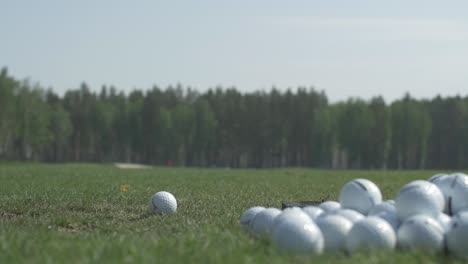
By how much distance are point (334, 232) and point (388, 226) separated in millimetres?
690

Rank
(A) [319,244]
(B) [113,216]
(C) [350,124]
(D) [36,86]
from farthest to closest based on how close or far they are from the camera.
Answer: (C) [350,124]
(D) [36,86]
(B) [113,216]
(A) [319,244]

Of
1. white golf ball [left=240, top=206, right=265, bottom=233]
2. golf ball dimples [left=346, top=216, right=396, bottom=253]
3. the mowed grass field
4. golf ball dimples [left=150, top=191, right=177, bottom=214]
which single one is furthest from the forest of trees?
golf ball dimples [left=346, top=216, right=396, bottom=253]

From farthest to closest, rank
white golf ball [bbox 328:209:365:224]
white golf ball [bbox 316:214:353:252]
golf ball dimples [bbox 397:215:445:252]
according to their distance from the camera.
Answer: white golf ball [bbox 328:209:365:224] → white golf ball [bbox 316:214:353:252] → golf ball dimples [bbox 397:215:445:252]

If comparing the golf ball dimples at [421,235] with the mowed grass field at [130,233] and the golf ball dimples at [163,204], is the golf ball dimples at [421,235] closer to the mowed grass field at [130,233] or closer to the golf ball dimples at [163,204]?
the mowed grass field at [130,233]

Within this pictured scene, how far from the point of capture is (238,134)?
11225cm

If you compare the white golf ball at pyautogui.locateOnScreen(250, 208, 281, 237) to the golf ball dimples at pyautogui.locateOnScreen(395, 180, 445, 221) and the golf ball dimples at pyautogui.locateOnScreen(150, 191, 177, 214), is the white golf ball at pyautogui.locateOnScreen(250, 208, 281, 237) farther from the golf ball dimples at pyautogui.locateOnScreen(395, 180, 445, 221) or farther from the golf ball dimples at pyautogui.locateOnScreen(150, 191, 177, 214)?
the golf ball dimples at pyautogui.locateOnScreen(150, 191, 177, 214)

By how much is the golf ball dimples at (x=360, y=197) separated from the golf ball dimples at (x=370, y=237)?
5.87 ft

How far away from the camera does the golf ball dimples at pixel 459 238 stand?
29.3ft

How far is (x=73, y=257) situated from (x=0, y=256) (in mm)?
910

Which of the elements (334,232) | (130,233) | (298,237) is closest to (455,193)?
(334,232)

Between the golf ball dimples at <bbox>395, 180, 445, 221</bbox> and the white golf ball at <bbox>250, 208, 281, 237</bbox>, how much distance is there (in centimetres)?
185

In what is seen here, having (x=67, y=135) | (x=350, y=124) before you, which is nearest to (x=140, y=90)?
(x=67, y=135)

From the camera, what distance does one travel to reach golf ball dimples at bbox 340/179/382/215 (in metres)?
11.0

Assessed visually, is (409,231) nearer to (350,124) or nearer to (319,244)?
(319,244)
